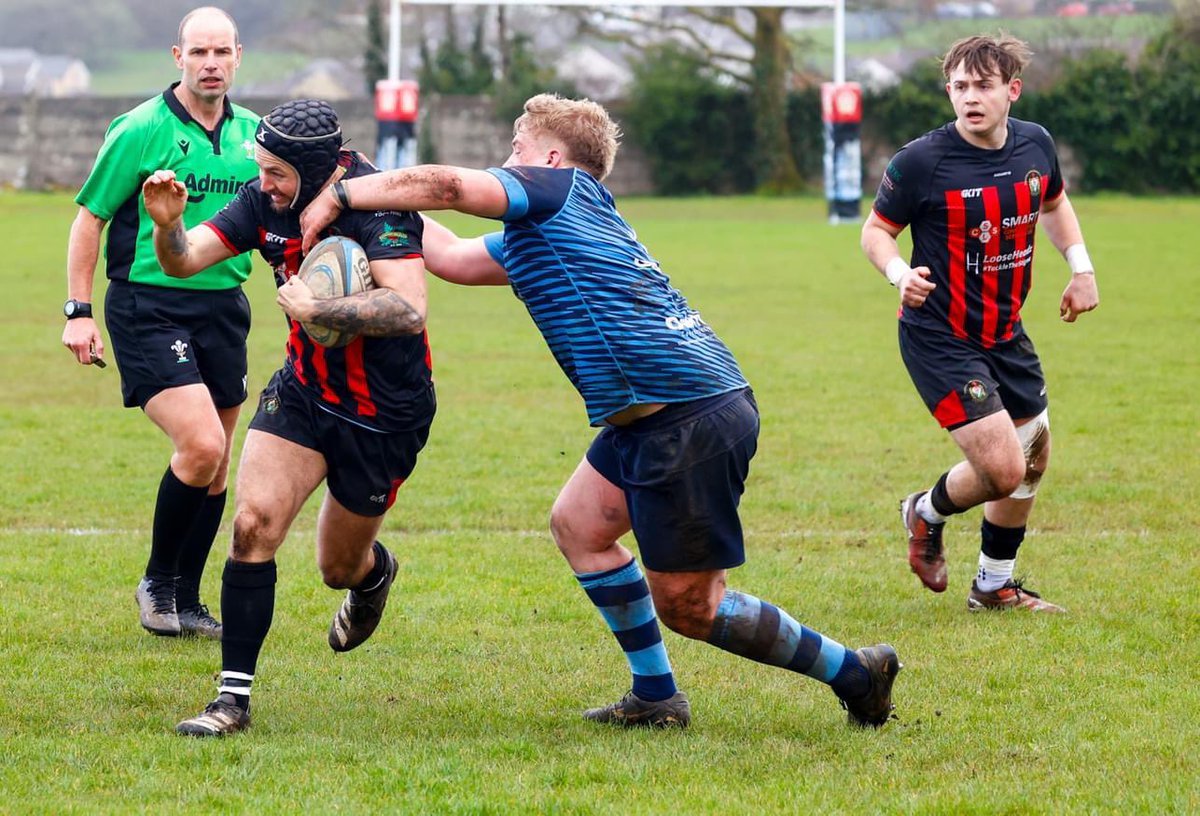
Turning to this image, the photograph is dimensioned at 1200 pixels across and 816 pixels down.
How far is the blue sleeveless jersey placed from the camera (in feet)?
16.1

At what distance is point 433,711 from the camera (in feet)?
17.9

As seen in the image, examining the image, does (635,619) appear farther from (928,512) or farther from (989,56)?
(989,56)

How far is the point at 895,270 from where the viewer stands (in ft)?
21.3

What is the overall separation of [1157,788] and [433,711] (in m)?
2.33

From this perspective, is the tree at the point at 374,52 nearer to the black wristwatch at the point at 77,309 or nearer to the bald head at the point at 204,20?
the bald head at the point at 204,20

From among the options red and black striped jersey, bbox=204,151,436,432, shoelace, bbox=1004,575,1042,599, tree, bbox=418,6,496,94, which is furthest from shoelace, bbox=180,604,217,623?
tree, bbox=418,6,496,94

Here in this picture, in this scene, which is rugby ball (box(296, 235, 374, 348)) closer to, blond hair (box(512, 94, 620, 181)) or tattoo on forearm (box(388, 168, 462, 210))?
tattoo on forearm (box(388, 168, 462, 210))

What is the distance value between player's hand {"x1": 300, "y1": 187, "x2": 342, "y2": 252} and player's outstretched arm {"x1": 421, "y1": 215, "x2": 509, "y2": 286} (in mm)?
490

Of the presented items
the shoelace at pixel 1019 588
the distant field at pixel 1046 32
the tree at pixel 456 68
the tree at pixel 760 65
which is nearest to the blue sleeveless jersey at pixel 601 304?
the shoelace at pixel 1019 588

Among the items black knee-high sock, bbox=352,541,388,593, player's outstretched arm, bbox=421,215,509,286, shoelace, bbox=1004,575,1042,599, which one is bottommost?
shoelace, bbox=1004,575,1042,599

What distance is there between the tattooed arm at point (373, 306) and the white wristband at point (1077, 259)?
10.8 feet

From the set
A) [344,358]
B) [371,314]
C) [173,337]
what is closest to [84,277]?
[173,337]

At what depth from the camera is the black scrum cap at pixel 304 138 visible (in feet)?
16.2

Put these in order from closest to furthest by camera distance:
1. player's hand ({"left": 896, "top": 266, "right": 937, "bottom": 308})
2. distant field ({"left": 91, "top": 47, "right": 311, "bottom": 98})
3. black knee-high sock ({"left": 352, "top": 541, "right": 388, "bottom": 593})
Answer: black knee-high sock ({"left": 352, "top": 541, "right": 388, "bottom": 593}) → player's hand ({"left": 896, "top": 266, "right": 937, "bottom": 308}) → distant field ({"left": 91, "top": 47, "right": 311, "bottom": 98})
